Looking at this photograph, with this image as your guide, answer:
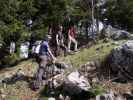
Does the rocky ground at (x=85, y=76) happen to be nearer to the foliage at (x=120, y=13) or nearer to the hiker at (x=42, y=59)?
the hiker at (x=42, y=59)

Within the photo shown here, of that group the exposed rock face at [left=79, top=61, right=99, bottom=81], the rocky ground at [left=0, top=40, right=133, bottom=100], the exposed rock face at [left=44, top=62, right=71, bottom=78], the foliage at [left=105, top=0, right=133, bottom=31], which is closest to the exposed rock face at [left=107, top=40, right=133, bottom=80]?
the rocky ground at [left=0, top=40, right=133, bottom=100]

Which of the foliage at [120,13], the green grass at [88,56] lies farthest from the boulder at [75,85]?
the foliage at [120,13]

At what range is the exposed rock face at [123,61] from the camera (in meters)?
13.7

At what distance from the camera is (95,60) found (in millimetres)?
15617

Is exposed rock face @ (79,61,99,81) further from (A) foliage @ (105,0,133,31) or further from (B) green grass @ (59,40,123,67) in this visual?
(A) foliage @ (105,0,133,31)

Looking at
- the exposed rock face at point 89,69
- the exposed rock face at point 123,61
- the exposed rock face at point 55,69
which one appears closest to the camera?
the exposed rock face at point 123,61

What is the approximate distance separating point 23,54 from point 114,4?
1344cm

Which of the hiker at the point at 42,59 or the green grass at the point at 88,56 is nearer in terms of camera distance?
the hiker at the point at 42,59

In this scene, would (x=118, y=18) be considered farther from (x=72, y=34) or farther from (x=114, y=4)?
(x=72, y=34)

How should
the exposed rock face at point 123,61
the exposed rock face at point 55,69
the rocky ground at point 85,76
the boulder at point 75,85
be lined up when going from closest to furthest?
the boulder at point 75,85
the rocky ground at point 85,76
the exposed rock face at point 123,61
the exposed rock face at point 55,69

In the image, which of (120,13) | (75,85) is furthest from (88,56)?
(120,13)

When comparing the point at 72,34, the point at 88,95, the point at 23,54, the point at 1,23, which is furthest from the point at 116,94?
the point at 23,54

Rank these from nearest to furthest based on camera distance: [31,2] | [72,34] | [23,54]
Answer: [72,34] < [31,2] < [23,54]

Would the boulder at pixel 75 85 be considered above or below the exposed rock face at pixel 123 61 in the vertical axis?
below
